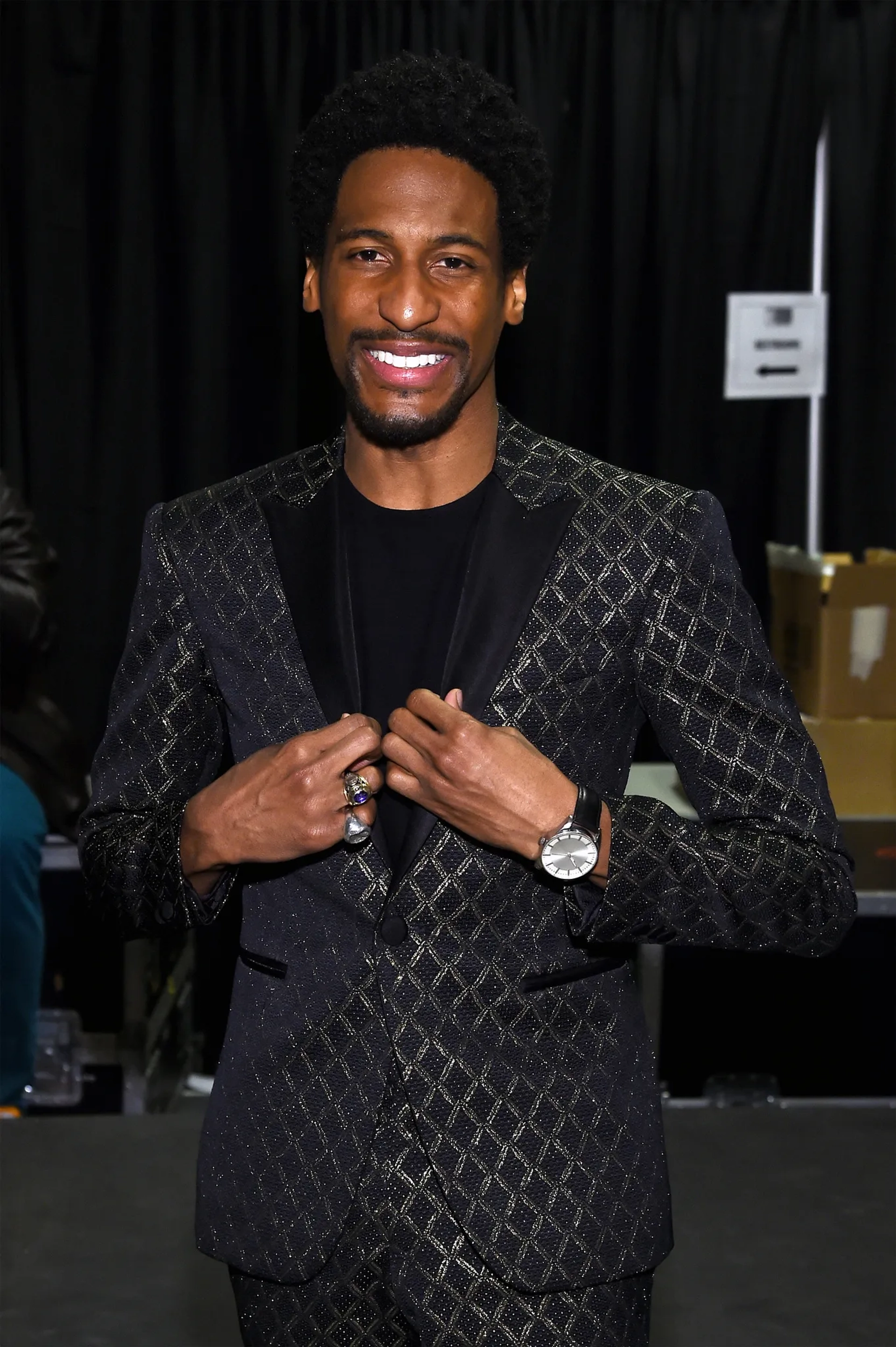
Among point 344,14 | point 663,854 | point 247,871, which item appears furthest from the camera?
point 344,14

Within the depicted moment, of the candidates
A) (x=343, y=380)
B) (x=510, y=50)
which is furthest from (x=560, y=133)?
(x=343, y=380)

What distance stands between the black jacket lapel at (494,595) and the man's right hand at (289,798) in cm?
8

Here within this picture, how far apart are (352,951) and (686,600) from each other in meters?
0.37

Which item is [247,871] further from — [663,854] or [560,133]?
[560,133]

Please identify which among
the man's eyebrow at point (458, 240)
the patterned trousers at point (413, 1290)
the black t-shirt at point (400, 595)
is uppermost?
the man's eyebrow at point (458, 240)

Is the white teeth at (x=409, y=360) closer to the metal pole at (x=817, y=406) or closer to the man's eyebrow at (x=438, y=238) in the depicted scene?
the man's eyebrow at (x=438, y=238)

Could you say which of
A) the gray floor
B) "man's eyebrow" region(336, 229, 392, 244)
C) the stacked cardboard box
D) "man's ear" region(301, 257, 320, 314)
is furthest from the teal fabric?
"man's eyebrow" region(336, 229, 392, 244)

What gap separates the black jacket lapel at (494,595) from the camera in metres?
1.20

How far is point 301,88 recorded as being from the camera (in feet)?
12.3

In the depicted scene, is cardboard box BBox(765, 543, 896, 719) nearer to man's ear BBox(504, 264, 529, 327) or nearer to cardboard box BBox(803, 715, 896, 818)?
cardboard box BBox(803, 715, 896, 818)

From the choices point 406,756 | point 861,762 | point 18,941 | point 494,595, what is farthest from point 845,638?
point 406,756

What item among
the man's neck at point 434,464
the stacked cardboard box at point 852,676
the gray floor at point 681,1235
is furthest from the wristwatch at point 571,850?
the stacked cardboard box at point 852,676

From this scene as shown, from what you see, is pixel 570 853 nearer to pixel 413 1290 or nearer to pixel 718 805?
pixel 718 805

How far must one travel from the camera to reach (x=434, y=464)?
130cm
